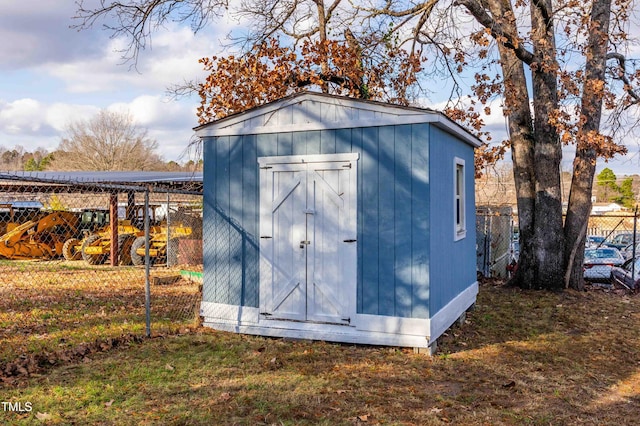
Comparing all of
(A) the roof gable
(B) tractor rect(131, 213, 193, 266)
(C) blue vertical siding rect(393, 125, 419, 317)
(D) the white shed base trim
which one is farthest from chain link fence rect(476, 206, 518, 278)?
(B) tractor rect(131, 213, 193, 266)

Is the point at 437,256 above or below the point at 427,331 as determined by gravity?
above

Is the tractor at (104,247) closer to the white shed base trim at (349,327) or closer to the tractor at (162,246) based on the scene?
the tractor at (162,246)

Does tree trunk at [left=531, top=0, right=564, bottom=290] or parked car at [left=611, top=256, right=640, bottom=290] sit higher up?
tree trunk at [left=531, top=0, right=564, bottom=290]

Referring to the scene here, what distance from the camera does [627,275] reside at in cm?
1143

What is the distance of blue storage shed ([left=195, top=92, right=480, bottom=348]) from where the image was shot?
6109 mm

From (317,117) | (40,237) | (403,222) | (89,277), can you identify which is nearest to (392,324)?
(403,222)

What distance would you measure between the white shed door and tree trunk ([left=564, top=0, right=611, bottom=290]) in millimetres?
6473

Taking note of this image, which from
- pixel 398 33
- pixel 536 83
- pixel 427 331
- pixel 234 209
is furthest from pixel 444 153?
pixel 398 33

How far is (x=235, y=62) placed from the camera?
12570 mm

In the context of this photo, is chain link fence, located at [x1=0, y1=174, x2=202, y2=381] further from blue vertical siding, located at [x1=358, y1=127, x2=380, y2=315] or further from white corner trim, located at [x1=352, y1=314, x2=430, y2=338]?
white corner trim, located at [x1=352, y1=314, x2=430, y2=338]

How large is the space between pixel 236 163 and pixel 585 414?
4767 millimetres

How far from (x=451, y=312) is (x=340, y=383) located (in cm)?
249

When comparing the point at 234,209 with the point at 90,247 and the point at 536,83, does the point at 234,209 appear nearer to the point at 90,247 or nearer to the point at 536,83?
the point at 536,83

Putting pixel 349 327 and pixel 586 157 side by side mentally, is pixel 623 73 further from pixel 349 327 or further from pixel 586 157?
pixel 349 327
